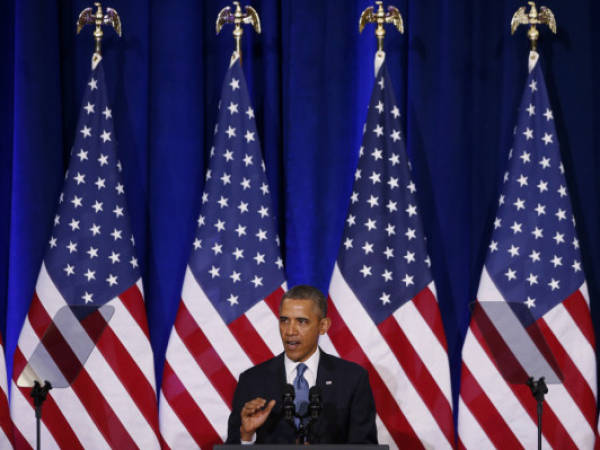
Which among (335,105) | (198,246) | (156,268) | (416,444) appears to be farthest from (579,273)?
(156,268)

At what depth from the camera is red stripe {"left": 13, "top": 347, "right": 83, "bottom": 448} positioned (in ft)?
16.3

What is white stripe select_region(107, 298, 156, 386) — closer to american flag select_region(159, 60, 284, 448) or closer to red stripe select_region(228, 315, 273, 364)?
american flag select_region(159, 60, 284, 448)

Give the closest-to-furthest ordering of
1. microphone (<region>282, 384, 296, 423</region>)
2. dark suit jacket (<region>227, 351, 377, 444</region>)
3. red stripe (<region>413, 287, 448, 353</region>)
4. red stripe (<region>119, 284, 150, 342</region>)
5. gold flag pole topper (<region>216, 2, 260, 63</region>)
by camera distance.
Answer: microphone (<region>282, 384, 296, 423</region>) < dark suit jacket (<region>227, 351, 377, 444</region>) < red stripe (<region>413, 287, 448, 353</region>) < red stripe (<region>119, 284, 150, 342</region>) < gold flag pole topper (<region>216, 2, 260, 63</region>)

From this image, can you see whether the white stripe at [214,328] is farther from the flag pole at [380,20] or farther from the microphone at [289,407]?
the microphone at [289,407]

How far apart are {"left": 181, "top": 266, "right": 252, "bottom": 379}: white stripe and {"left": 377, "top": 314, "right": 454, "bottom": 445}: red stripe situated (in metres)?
0.81

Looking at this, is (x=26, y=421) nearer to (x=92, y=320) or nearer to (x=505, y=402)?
(x=92, y=320)

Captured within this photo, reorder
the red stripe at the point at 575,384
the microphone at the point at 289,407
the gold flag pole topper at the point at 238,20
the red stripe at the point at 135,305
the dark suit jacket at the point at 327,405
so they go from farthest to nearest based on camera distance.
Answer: the gold flag pole topper at the point at 238,20 → the red stripe at the point at 135,305 → the red stripe at the point at 575,384 → the dark suit jacket at the point at 327,405 → the microphone at the point at 289,407

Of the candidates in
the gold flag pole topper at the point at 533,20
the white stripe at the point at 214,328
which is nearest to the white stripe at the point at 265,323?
the white stripe at the point at 214,328

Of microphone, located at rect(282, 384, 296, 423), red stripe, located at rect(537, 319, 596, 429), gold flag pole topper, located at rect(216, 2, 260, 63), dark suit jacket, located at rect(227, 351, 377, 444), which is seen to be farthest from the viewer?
gold flag pole topper, located at rect(216, 2, 260, 63)

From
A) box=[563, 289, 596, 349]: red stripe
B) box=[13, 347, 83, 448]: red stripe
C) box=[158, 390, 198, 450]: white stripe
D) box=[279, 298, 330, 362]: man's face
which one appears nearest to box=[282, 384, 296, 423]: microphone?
box=[279, 298, 330, 362]: man's face

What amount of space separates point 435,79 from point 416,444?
7.18ft

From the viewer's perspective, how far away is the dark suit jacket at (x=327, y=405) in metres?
3.93

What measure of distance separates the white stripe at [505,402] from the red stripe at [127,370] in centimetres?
183

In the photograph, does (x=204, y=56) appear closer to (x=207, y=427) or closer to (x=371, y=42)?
(x=371, y=42)
